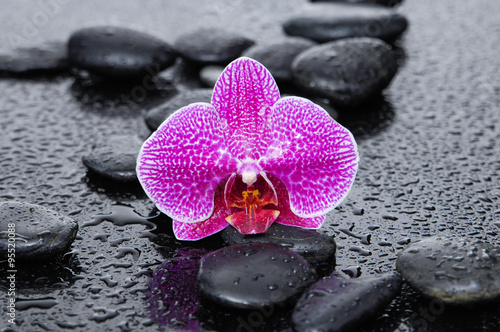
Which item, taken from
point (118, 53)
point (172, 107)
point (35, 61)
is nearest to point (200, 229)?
point (172, 107)

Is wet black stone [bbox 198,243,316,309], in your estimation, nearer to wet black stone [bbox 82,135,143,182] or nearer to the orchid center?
the orchid center

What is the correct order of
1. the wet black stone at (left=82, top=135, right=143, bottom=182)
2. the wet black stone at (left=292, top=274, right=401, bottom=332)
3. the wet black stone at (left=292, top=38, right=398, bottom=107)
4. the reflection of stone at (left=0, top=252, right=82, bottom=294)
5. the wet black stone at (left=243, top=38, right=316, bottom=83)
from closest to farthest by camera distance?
the wet black stone at (left=292, top=274, right=401, bottom=332) < the reflection of stone at (left=0, top=252, right=82, bottom=294) < the wet black stone at (left=82, top=135, right=143, bottom=182) < the wet black stone at (left=292, top=38, right=398, bottom=107) < the wet black stone at (left=243, top=38, right=316, bottom=83)

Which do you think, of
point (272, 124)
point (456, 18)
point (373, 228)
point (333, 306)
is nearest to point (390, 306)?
point (333, 306)

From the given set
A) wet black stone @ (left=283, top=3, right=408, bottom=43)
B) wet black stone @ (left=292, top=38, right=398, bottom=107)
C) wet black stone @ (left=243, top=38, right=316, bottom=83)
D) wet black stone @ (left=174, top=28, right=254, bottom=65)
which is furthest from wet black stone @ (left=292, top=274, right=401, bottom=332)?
wet black stone @ (left=283, top=3, right=408, bottom=43)

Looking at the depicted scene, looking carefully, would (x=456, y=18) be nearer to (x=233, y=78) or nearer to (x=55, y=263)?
(x=233, y=78)

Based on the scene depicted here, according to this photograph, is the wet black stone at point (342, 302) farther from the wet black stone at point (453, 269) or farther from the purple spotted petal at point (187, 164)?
the purple spotted petal at point (187, 164)
